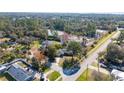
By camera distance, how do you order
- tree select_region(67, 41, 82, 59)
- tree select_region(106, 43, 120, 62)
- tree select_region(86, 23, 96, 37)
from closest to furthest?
tree select_region(106, 43, 120, 62) → tree select_region(67, 41, 82, 59) → tree select_region(86, 23, 96, 37)

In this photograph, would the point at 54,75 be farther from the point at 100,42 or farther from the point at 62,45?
the point at 100,42

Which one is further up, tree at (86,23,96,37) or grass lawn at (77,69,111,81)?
tree at (86,23,96,37)

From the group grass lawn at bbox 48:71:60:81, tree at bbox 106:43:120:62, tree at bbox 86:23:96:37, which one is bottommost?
grass lawn at bbox 48:71:60:81

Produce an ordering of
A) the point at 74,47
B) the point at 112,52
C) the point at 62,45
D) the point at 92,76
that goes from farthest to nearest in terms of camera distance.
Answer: the point at 62,45 < the point at 74,47 < the point at 112,52 < the point at 92,76

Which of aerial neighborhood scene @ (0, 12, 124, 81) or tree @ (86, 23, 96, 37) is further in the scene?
tree @ (86, 23, 96, 37)

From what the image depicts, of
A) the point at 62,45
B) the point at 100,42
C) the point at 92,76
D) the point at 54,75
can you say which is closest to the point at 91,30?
the point at 100,42

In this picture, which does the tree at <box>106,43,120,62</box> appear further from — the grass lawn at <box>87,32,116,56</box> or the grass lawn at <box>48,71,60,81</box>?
the grass lawn at <box>48,71,60,81</box>

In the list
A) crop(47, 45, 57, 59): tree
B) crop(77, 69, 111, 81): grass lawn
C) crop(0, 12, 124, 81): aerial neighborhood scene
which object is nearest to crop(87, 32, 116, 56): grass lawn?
crop(0, 12, 124, 81): aerial neighborhood scene
